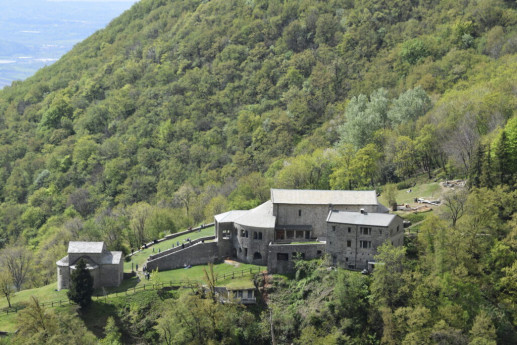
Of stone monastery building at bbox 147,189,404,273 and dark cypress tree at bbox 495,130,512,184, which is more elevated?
dark cypress tree at bbox 495,130,512,184

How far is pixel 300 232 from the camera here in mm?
76812

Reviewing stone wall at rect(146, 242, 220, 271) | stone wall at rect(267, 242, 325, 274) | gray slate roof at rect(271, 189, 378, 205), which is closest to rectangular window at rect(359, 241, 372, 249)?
stone wall at rect(267, 242, 325, 274)

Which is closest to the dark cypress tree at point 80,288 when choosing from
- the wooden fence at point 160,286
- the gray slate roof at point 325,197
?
the wooden fence at point 160,286

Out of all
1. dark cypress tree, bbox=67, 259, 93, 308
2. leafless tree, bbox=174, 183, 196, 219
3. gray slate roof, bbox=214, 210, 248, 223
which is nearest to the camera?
dark cypress tree, bbox=67, 259, 93, 308

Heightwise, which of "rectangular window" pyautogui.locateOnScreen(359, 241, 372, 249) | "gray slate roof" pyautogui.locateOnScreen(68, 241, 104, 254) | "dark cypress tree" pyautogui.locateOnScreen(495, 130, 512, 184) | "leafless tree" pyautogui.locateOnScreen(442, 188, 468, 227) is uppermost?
"dark cypress tree" pyautogui.locateOnScreen(495, 130, 512, 184)

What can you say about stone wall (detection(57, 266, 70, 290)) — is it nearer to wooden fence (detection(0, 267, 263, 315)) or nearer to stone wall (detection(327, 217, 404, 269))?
wooden fence (detection(0, 267, 263, 315))

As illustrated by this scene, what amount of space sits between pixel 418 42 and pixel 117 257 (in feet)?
303

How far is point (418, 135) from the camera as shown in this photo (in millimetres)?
98812

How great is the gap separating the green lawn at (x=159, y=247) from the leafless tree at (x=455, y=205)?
3043 cm

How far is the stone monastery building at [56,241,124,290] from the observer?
246 ft

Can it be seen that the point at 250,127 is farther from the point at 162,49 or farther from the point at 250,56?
the point at 162,49

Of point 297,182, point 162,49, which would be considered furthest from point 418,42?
point 162,49

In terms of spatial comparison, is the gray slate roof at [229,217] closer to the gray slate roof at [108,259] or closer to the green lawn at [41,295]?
the gray slate roof at [108,259]

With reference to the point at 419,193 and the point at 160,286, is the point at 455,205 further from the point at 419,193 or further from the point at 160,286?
the point at 160,286
